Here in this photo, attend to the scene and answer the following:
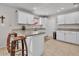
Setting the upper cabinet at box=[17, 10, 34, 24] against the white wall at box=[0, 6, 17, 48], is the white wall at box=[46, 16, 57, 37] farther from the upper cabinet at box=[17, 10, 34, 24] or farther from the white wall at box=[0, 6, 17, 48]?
the white wall at box=[0, 6, 17, 48]

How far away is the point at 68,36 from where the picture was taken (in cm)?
180

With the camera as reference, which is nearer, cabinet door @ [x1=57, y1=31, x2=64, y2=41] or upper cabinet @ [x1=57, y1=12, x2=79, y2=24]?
upper cabinet @ [x1=57, y1=12, x2=79, y2=24]

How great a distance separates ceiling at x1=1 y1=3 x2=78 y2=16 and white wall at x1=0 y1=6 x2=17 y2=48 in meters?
0.11

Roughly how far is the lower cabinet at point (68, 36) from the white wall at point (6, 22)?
0.88 metres

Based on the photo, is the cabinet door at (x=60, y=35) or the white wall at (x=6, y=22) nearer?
the white wall at (x=6, y=22)

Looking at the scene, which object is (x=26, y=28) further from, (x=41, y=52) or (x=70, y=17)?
(x=70, y=17)

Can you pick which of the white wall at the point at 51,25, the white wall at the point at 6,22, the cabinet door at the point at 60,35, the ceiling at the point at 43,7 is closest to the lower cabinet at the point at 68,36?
the cabinet door at the point at 60,35

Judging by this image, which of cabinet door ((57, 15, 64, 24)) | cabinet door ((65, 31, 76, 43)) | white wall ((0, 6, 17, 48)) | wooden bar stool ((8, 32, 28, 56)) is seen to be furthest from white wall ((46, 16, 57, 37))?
white wall ((0, 6, 17, 48))

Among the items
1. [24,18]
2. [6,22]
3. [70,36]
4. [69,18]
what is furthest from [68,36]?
[6,22]

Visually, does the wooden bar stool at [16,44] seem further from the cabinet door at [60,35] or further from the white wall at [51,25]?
the cabinet door at [60,35]

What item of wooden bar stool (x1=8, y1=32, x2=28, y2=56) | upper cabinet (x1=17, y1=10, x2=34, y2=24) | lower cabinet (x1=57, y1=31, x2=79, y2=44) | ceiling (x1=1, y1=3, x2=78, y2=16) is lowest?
wooden bar stool (x1=8, y1=32, x2=28, y2=56)

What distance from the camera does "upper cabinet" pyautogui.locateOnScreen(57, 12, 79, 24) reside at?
5.46 ft

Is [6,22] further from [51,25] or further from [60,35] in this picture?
[60,35]

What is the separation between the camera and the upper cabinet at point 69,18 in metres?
1.66
